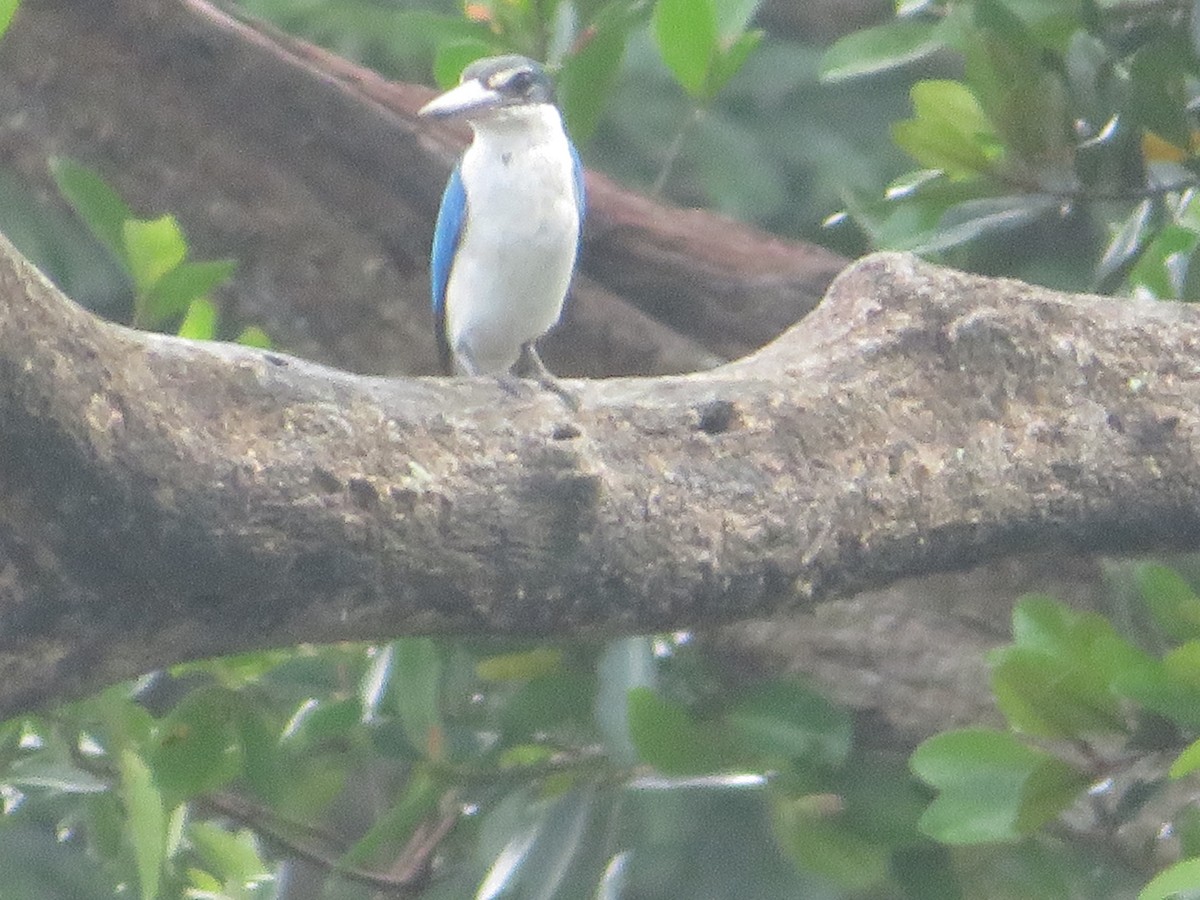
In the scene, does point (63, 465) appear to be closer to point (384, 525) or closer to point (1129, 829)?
point (384, 525)

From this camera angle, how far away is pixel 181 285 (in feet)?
8.99

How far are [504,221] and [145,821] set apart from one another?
1.40 meters

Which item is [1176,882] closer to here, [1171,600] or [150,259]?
[1171,600]

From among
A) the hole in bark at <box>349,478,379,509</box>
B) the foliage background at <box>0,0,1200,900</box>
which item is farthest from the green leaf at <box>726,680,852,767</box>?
the hole in bark at <box>349,478,379,509</box>

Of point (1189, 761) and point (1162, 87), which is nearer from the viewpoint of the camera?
point (1189, 761)

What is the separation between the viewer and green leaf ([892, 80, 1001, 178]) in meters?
2.97

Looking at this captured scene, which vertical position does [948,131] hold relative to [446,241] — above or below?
above

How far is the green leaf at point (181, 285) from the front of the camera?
2.73 m

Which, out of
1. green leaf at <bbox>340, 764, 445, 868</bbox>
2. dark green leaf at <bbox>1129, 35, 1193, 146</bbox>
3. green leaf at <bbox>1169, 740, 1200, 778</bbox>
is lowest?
green leaf at <bbox>340, 764, 445, 868</bbox>

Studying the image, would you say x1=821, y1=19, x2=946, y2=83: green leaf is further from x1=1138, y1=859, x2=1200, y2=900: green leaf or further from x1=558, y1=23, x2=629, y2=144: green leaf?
x1=1138, y1=859, x2=1200, y2=900: green leaf

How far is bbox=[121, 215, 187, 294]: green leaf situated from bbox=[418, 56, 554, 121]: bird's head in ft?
2.29

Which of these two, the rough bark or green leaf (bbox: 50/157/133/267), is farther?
the rough bark

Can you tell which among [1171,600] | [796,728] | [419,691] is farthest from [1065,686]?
[419,691]

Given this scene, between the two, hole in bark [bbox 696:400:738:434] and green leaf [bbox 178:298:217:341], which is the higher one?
hole in bark [bbox 696:400:738:434]
